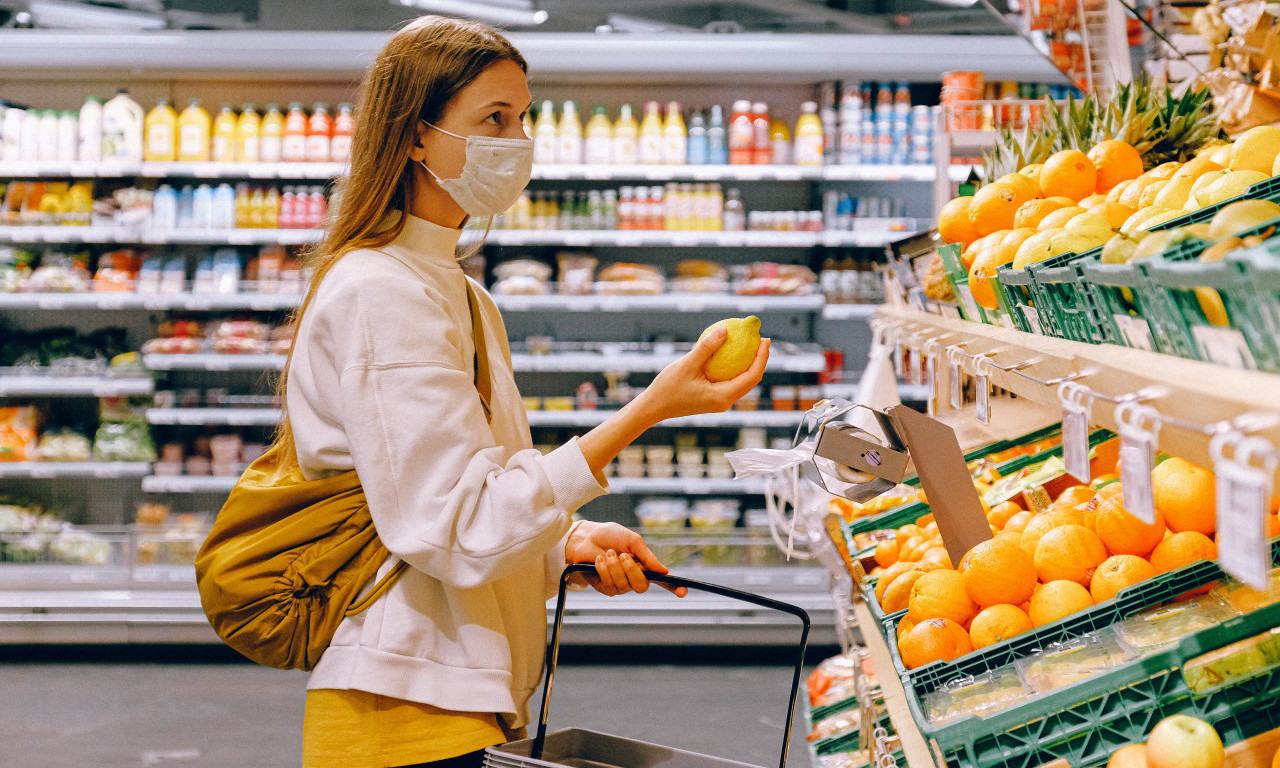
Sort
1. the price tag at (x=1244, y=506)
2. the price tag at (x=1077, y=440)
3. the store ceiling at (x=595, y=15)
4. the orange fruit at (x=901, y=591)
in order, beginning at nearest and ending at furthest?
the price tag at (x=1244, y=506)
the price tag at (x=1077, y=440)
the orange fruit at (x=901, y=591)
the store ceiling at (x=595, y=15)

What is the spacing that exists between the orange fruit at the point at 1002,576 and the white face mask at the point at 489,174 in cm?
81

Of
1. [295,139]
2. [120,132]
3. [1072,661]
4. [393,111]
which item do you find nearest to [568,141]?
[295,139]

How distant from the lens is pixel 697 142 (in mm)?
4355

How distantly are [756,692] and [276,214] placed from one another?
A: 2838mm

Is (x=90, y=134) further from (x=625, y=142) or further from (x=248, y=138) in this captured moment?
(x=625, y=142)

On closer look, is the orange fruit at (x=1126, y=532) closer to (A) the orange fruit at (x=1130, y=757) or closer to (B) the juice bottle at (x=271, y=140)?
(A) the orange fruit at (x=1130, y=757)

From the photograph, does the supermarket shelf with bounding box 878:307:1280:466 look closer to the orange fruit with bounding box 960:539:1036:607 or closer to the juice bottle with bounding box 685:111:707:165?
the orange fruit with bounding box 960:539:1036:607

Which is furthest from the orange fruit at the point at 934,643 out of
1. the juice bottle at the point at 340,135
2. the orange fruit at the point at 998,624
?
the juice bottle at the point at 340,135

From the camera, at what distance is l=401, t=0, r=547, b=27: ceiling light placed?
4602 millimetres

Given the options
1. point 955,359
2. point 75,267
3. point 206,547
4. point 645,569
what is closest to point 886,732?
point 645,569

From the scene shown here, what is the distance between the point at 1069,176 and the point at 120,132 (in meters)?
4.06

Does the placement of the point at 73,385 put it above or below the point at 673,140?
below

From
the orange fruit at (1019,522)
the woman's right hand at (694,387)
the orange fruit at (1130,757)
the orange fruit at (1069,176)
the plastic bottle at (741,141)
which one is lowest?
the orange fruit at (1019,522)

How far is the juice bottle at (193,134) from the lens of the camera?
4348 millimetres
